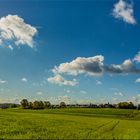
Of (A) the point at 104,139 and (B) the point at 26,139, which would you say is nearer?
A: (B) the point at 26,139

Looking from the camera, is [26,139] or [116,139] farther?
[116,139]

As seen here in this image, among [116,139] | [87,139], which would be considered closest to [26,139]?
[87,139]

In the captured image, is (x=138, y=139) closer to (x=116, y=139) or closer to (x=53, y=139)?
(x=116, y=139)

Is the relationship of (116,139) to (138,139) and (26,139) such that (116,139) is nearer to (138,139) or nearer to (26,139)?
(138,139)

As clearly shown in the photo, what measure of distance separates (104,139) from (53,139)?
16.3 ft

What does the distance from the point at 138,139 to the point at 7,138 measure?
1229 centimetres

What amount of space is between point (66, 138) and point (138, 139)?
6.86 meters

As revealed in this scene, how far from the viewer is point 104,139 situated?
3022 centimetres

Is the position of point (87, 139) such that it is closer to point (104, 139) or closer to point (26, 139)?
point (104, 139)

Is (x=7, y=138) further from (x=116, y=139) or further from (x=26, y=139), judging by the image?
(x=116, y=139)

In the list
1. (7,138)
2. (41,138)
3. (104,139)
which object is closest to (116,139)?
(104,139)

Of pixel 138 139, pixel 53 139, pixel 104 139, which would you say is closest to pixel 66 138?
pixel 53 139

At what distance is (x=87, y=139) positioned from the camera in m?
29.6

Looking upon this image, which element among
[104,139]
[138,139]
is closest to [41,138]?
[104,139]
